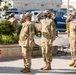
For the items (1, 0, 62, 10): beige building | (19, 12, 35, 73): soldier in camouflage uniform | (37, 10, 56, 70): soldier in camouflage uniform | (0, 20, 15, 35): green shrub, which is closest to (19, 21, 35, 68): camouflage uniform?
(19, 12, 35, 73): soldier in camouflage uniform

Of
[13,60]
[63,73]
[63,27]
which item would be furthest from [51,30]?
[63,27]

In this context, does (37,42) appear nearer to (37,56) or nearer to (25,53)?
(37,56)

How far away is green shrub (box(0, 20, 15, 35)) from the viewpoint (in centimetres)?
1580

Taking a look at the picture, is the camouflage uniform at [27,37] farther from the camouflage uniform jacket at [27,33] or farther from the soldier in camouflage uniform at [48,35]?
Result: the soldier in camouflage uniform at [48,35]

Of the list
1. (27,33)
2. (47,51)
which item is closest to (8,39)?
(47,51)

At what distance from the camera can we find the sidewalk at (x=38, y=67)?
11523mm

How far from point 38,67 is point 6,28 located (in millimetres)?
3723

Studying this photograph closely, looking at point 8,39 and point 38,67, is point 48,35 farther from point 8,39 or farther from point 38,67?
point 8,39

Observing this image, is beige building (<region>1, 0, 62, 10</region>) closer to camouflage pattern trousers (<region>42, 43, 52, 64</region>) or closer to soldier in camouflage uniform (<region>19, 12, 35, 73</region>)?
camouflage pattern trousers (<region>42, 43, 52, 64</region>)

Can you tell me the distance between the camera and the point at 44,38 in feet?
38.5

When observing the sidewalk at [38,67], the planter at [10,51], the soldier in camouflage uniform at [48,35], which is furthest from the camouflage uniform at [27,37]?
the planter at [10,51]

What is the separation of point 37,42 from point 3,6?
3757mm

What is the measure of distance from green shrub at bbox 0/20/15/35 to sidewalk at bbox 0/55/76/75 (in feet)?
6.99

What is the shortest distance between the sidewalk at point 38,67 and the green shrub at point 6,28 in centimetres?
213
